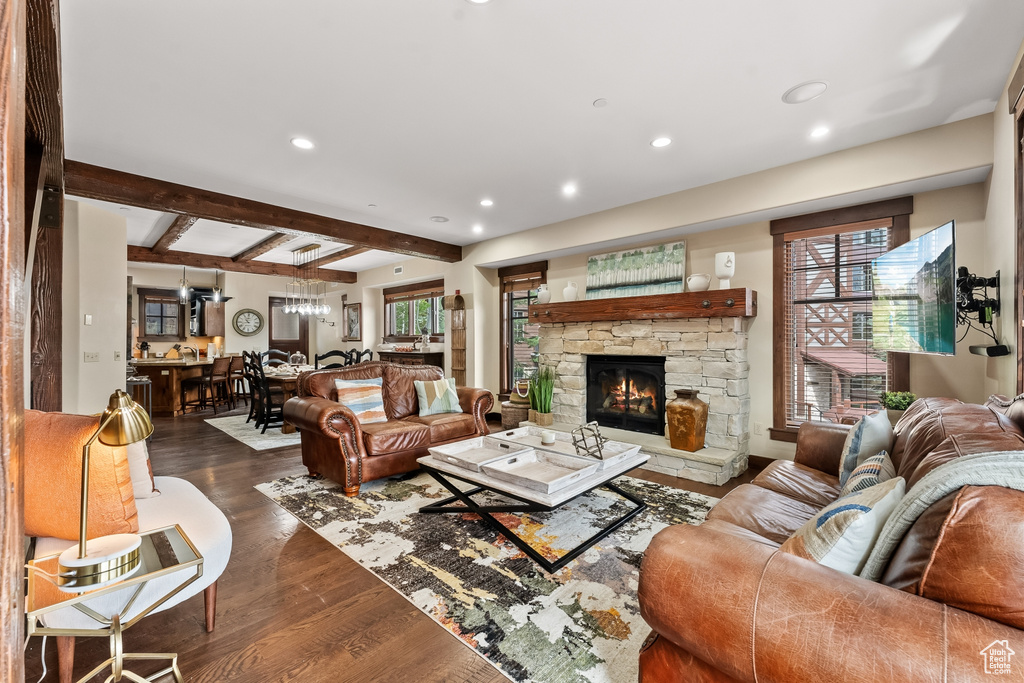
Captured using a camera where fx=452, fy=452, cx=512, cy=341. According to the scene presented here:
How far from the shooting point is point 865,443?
7.02ft

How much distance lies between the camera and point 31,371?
2471 mm

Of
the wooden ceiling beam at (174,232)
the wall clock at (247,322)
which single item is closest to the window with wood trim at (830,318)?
the wooden ceiling beam at (174,232)

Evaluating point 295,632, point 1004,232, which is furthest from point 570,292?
point 295,632

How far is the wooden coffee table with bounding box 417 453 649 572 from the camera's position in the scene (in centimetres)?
229

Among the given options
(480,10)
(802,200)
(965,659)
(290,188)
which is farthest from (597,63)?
(290,188)

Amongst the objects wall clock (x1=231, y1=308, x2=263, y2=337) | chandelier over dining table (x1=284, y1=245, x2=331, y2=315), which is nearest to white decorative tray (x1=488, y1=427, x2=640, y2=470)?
chandelier over dining table (x1=284, y1=245, x2=331, y2=315)

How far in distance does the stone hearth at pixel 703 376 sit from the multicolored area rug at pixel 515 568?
1.51 feet

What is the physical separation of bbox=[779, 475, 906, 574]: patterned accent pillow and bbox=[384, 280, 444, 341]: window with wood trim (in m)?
7.03

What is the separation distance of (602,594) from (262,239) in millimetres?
6551

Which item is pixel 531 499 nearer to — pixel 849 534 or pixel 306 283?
pixel 849 534

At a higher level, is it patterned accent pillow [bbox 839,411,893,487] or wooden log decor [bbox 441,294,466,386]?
wooden log decor [bbox 441,294,466,386]

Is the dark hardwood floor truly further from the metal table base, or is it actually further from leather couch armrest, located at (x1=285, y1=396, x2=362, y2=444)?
leather couch armrest, located at (x1=285, y1=396, x2=362, y2=444)

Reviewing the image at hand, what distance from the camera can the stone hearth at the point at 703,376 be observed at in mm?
3928

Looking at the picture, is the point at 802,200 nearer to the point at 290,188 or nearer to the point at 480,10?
the point at 480,10
